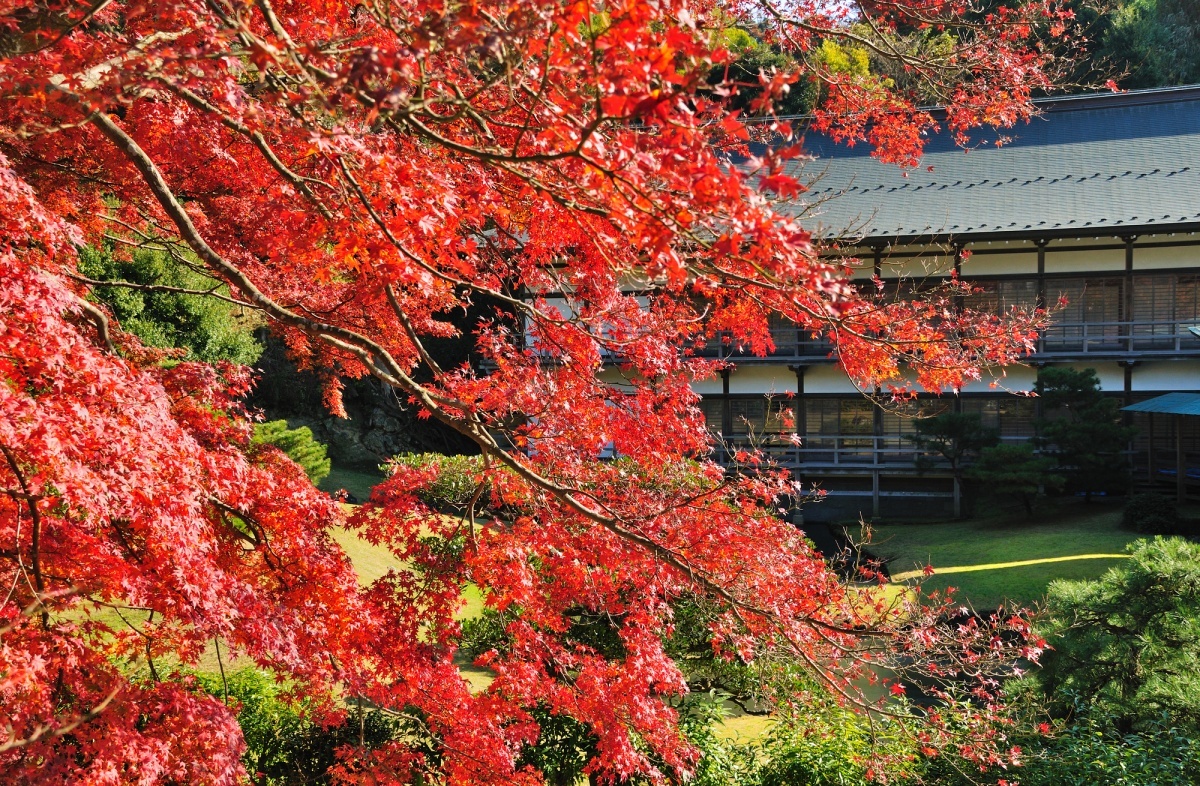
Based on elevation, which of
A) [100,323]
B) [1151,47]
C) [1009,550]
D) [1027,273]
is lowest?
[1009,550]

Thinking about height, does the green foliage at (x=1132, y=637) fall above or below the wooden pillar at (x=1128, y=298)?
below

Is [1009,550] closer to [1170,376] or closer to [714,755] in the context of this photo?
[1170,376]

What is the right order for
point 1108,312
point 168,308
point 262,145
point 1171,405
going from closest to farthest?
1. point 262,145
2. point 168,308
3. point 1171,405
4. point 1108,312

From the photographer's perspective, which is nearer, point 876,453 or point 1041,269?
point 1041,269

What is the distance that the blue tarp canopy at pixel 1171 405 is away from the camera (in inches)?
500

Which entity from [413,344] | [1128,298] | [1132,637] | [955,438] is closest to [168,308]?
A: [413,344]

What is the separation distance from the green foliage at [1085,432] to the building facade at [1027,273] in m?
0.76

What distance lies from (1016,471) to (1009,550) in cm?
151

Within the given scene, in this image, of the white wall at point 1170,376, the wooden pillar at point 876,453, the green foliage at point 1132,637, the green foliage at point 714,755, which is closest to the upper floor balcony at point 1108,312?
the white wall at point 1170,376

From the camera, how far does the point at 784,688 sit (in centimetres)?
579

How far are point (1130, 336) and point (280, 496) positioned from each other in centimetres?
1406

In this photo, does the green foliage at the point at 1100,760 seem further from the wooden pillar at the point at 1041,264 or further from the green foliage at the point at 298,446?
the wooden pillar at the point at 1041,264

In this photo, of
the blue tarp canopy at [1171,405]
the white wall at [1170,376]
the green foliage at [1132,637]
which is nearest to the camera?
the green foliage at [1132,637]

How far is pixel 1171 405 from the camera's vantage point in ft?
43.2
